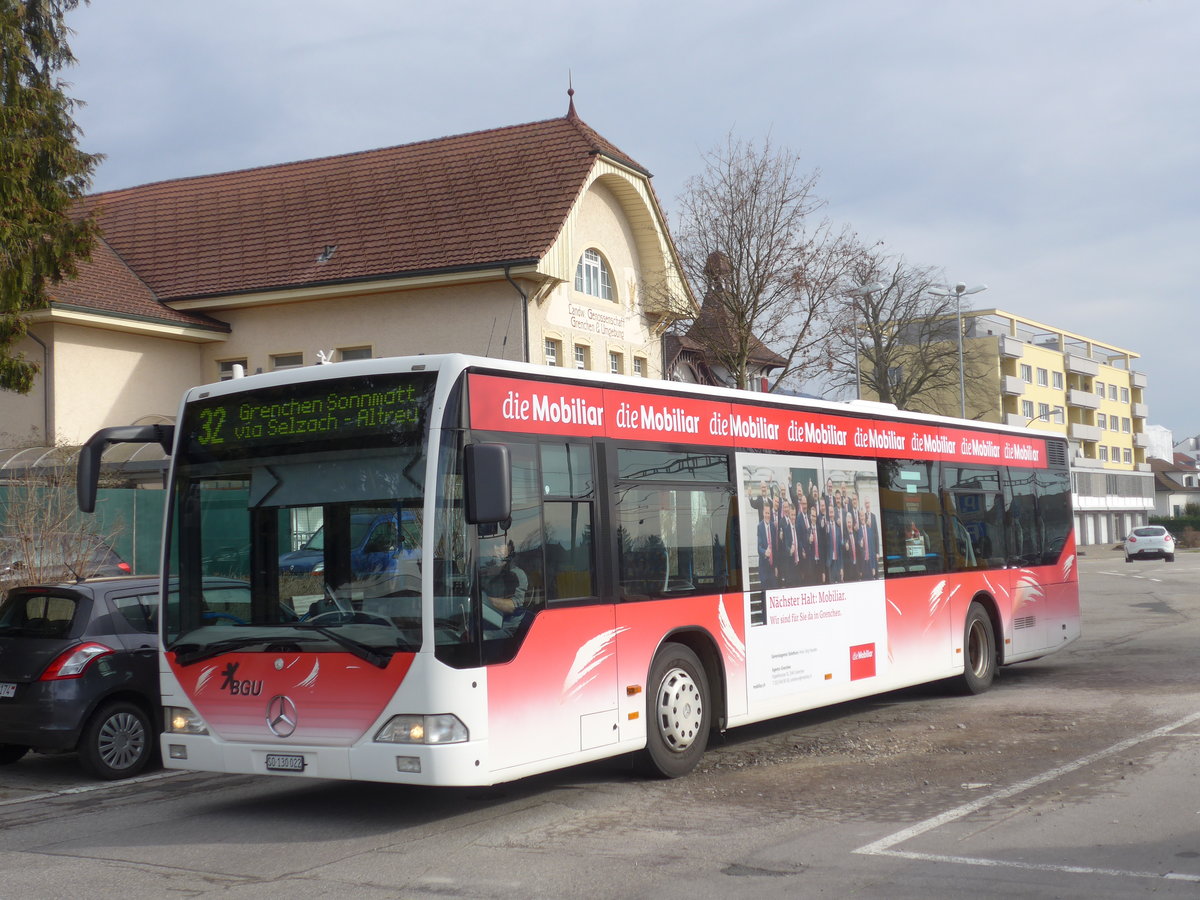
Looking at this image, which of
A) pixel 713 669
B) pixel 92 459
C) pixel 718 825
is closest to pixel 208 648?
pixel 92 459

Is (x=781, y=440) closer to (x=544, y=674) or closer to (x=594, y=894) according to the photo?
(x=544, y=674)

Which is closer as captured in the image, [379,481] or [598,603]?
[379,481]

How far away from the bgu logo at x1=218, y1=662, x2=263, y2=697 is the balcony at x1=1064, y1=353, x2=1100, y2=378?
334 feet

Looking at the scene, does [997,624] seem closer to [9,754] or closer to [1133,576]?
[9,754]

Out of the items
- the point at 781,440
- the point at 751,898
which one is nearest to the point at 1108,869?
the point at 751,898

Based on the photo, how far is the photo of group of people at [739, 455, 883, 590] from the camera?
10602 millimetres

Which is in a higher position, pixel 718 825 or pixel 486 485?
pixel 486 485

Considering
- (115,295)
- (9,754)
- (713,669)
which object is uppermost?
(115,295)

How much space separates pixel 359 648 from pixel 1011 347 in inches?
3510

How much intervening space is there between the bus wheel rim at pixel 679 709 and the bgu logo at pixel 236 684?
278cm

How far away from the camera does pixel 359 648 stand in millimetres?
7727

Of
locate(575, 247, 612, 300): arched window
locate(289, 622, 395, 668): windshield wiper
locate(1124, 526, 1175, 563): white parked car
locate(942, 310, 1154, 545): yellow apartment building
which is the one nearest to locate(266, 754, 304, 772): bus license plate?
locate(289, 622, 395, 668): windshield wiper

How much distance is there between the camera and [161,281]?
33062mm

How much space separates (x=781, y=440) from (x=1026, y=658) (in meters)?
5.89
